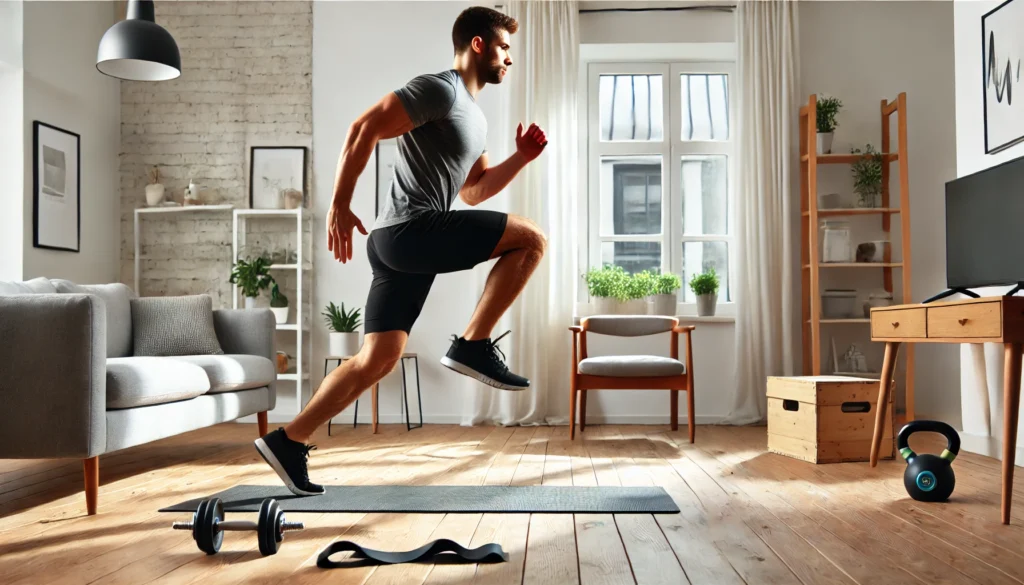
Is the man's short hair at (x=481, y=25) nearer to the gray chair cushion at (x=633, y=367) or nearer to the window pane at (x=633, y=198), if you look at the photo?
the gray chair cushion at (x=633, y=367)

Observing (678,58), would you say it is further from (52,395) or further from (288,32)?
(52,395)

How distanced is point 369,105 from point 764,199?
269 centimetres

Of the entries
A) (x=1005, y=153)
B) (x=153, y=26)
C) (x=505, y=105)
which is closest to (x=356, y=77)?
(x=505, y=105)

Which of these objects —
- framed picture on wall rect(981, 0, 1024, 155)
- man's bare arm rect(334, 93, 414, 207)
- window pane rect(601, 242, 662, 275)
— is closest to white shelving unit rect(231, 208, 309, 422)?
window pane rect(601, 242, 662, 275)

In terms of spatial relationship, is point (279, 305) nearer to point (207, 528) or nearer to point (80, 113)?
point (80, 113)

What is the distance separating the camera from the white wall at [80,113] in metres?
4.95

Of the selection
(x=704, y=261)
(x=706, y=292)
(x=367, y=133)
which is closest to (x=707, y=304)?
(x=706, y=292)

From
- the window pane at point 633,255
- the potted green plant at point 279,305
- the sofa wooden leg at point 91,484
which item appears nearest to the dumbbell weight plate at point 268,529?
the sofa wooden leg at point 91,484

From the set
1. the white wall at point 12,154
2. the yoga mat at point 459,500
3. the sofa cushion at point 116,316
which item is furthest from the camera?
the white wall at point 12,154

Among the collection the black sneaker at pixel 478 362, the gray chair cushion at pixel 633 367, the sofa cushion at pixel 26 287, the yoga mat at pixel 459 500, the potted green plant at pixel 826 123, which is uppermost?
the potted green plant at pixel 826 123

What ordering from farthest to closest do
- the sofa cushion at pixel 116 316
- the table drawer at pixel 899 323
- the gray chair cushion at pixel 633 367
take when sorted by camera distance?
the gray chair cushion at pixel 633 367 → the sofa cushion at pixel 116 316 → the table drawer at pixel 899 323

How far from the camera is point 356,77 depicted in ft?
18.7

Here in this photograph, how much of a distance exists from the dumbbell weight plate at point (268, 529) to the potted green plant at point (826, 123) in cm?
434

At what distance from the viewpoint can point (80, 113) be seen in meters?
5.41
